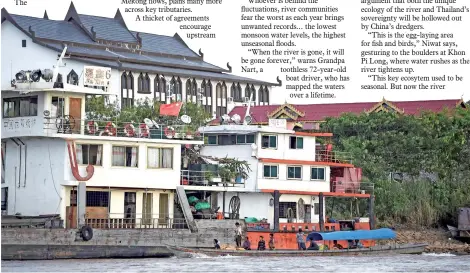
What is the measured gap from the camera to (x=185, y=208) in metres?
45.2

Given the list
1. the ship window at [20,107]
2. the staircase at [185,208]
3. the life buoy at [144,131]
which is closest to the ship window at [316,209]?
the staircase at [185,208]

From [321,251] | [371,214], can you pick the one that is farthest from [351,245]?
[371,214]

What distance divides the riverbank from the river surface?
7643mm

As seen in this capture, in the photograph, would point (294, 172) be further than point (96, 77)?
Yes

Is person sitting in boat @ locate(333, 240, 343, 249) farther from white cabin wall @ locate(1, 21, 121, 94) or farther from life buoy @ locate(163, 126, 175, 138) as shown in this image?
white cabin wall @ locate(1, 21, 121, 94)

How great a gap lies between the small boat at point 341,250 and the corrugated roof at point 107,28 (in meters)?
36.7

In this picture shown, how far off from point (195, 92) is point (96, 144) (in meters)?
42.4

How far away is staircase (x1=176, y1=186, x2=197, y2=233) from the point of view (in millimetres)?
44844

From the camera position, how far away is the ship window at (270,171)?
4928 cm

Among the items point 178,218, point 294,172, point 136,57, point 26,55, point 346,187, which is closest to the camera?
point 178,218

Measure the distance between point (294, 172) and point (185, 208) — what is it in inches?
268

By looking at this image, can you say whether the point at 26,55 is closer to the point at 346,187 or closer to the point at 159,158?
the point at 346,187

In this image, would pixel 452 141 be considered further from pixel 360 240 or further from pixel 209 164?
pixel 209 164

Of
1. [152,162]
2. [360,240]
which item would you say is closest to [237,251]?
[152,162]
